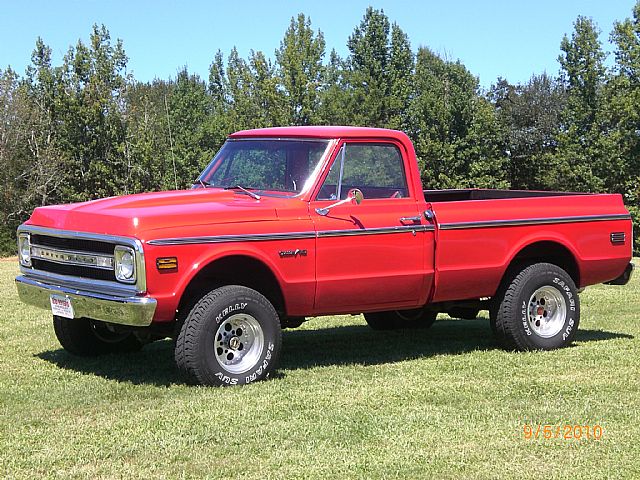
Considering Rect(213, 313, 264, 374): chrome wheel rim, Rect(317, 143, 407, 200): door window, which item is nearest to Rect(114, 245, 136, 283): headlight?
Rect(213, 313, 264, 374): chrome wheel rim

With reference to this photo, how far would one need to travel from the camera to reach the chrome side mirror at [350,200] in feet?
26.5

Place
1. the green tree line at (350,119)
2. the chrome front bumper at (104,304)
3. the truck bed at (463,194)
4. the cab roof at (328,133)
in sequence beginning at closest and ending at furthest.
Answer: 1. the chrome front bumper at (104,304)
2. the cab roof at (328,133)
3. the truck bed at (463,194)
4. the green tree line at (350,119)

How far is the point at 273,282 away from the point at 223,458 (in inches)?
98.6

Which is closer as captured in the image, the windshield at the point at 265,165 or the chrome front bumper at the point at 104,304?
the chrome front bumper at the point at 104,304

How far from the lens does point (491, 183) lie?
175ft

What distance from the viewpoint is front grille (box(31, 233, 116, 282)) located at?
749 cm

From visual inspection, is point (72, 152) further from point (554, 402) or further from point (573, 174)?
point (554, 402)

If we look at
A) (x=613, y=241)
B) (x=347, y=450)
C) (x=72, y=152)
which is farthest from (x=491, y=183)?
(x=347, y=450)

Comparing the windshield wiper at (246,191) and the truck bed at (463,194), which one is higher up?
the windshield wiper at (246,191)

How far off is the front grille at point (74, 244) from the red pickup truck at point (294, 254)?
17 millimetres

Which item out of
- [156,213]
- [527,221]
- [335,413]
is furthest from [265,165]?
[335,413]
